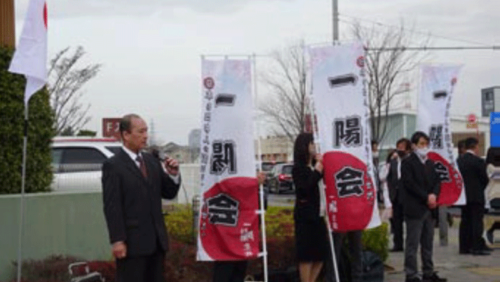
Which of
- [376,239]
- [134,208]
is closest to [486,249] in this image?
[376,239]

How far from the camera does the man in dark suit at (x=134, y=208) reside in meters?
6.18

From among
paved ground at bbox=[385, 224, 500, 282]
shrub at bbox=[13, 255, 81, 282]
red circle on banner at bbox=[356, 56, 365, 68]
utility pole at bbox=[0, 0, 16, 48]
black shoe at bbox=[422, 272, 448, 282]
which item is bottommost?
paved ground at bbox=[385, 224, 500, 282]

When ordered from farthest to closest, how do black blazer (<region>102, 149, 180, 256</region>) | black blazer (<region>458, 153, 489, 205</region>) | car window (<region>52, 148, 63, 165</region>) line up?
1. car window (<region>52, 148, 63, 165</region>)
2. black blazer (<region>458, 153, 489, 205</region>)
3. black blazer (<region>102, 149, 180, 256</region>)

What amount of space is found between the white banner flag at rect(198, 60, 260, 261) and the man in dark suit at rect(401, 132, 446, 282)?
2885 millimetres

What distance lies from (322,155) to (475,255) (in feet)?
20.5

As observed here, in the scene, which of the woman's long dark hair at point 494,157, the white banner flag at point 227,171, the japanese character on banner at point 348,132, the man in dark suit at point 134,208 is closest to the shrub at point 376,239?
the japanese character on banner at point 348,132

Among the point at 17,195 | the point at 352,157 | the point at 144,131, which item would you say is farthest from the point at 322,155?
the point at 17,195

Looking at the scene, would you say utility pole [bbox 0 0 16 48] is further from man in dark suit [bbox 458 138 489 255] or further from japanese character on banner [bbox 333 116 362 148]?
man in dark suit [bbox 458 138 489 255]

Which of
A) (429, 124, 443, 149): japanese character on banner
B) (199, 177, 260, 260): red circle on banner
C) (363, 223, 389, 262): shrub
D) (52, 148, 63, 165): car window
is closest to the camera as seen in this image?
(199, 177, 260, 260): red circle on banner

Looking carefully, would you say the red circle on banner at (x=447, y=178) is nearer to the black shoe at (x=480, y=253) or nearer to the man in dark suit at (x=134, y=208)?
the black shoe at (x=480, y=253)

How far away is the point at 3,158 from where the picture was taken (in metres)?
8.88

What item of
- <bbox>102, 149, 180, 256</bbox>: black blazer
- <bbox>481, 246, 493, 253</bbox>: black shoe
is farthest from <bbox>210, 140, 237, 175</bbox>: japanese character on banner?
<bbox>481, 246, 493, 253</bbox>: black shoe

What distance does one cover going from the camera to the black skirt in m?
8.23

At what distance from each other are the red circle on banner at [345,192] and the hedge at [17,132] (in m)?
3.62
